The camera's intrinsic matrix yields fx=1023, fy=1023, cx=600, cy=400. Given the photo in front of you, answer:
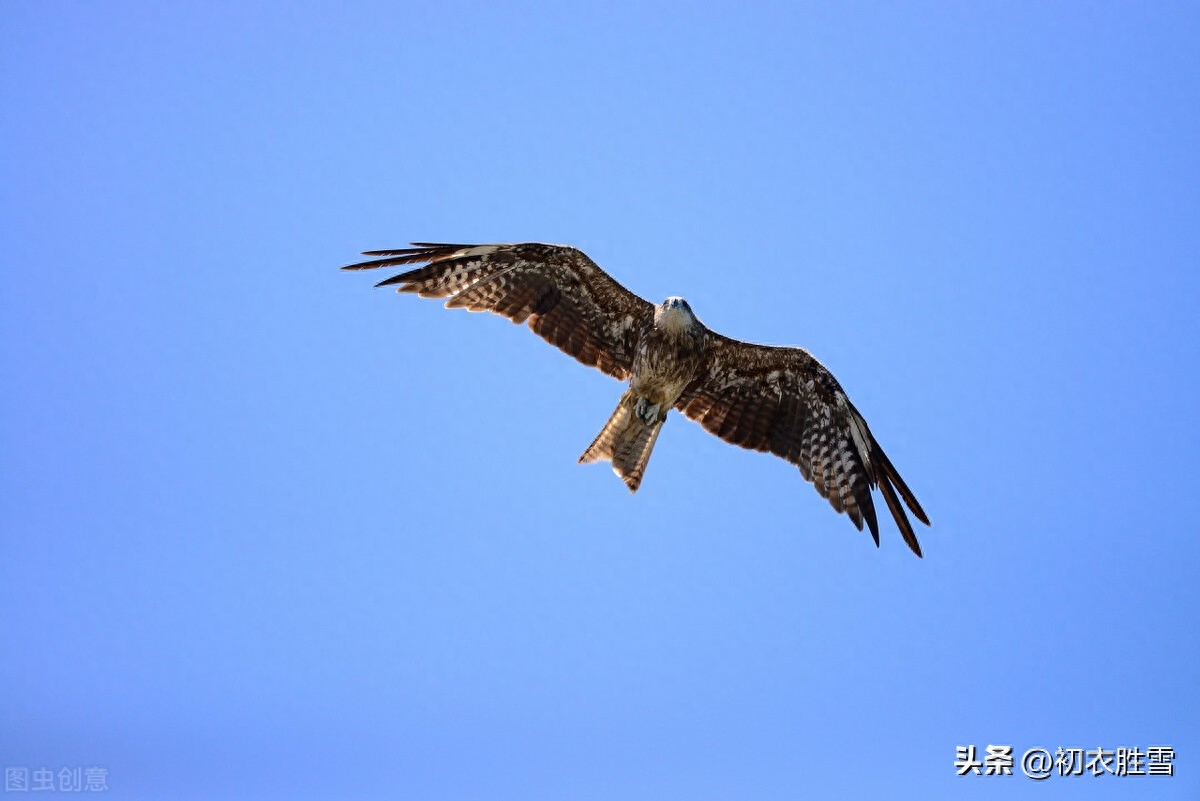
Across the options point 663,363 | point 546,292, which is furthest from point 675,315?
point 546,292

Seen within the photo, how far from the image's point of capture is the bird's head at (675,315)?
9680mm

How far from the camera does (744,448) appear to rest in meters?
10.7

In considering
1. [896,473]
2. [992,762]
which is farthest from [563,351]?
[992,762]

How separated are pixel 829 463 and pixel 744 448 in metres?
0.91

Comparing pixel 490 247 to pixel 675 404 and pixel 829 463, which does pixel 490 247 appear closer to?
pixel 675 404

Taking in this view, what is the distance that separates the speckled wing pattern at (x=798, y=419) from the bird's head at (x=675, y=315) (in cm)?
81

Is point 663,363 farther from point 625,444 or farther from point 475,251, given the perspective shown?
point 475,251

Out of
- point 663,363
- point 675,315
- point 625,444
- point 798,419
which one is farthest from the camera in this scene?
point 798,419

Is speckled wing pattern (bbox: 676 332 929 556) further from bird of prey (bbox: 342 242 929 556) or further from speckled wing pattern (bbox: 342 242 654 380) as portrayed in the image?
speckled wing pattern (bbox: 342 242 654 380)

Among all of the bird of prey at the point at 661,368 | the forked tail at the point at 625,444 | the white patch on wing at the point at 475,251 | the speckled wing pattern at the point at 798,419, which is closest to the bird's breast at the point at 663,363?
the bird of prey at the point at 661,368

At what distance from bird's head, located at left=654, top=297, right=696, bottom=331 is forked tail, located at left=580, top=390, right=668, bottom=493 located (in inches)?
31.3

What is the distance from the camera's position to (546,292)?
33.2 feet

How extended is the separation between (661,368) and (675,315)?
543 mm

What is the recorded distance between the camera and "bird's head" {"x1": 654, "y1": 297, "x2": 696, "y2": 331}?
9680 mm
